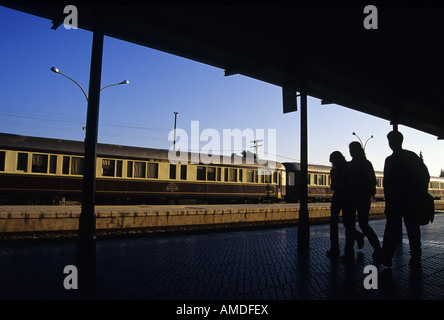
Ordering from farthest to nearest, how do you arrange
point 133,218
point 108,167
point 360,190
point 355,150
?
1. point 108,167
2. point 133,218
3. point 355,150
4. point 360,190

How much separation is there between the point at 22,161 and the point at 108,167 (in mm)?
3871

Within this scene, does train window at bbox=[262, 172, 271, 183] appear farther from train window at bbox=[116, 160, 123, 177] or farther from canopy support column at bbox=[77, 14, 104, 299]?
canopy support column at bbox=[77, 14, 104, 299]

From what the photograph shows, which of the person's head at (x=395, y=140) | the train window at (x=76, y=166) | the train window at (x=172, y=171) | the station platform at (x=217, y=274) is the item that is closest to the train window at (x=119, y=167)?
the train window at (x=76, y=166)

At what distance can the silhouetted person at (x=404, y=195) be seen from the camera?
4.70 meters

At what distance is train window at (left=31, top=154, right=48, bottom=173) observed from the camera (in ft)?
52.4

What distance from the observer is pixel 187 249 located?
21.9 feet

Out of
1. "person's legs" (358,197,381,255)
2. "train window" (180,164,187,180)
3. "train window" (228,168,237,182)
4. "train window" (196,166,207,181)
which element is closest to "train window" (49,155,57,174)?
"train window" (180,164,187,180)

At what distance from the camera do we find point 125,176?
1812cm

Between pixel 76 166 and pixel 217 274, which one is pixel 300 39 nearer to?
pixel 217 274

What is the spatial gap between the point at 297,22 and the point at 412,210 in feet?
11.2

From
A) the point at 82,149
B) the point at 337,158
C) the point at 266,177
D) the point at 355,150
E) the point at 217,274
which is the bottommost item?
the point at 217,274

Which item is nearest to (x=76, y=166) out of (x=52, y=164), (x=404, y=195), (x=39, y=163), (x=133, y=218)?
(x=52, y=164)
